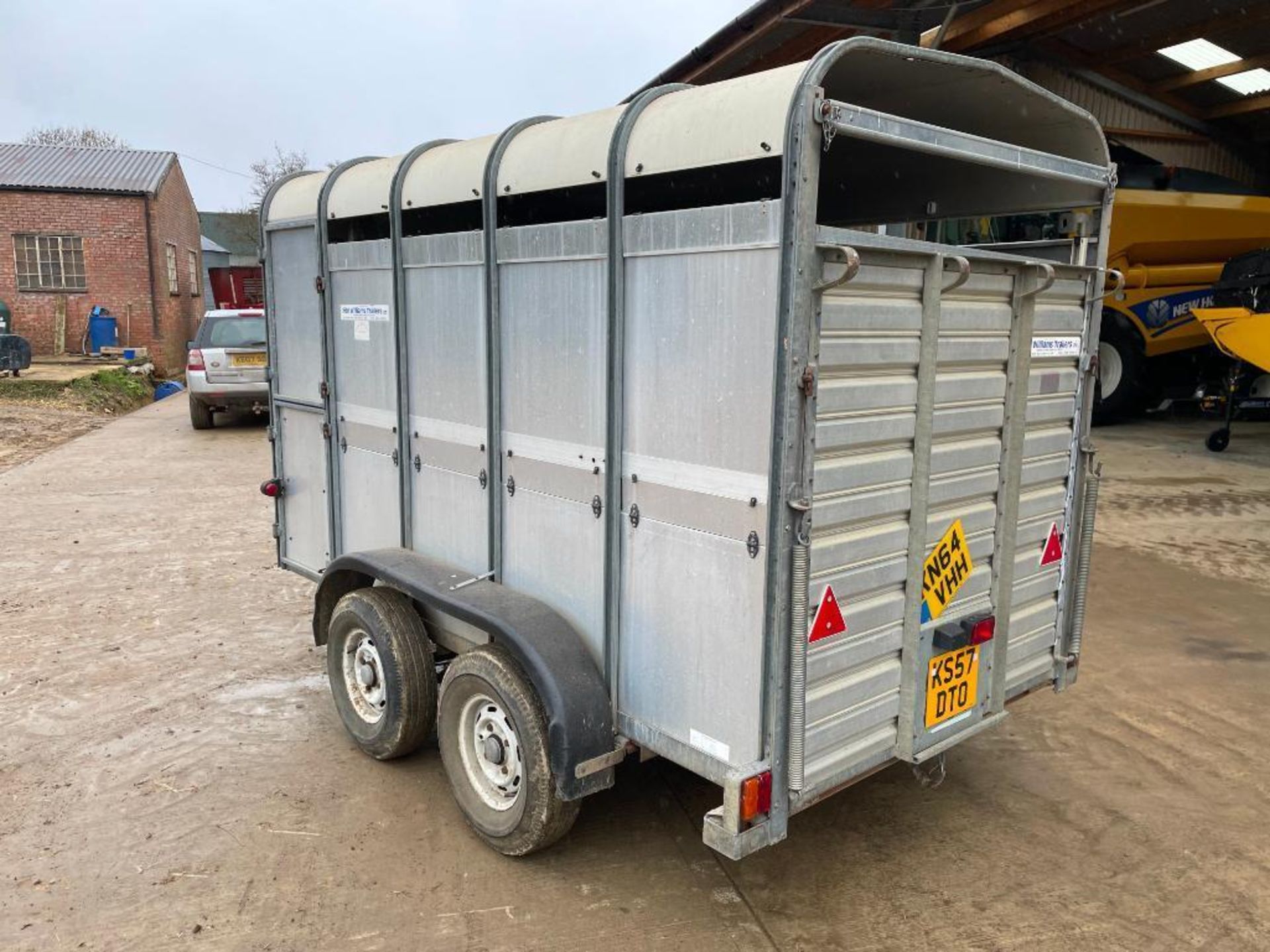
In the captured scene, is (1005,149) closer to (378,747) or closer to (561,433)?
(561,433)

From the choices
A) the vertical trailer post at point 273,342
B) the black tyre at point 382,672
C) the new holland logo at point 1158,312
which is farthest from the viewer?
the new holland logo at point 1158,312

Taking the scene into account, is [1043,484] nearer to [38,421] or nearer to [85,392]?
[38,421]

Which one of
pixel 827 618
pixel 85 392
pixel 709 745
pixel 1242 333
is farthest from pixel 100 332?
pixel 827 618

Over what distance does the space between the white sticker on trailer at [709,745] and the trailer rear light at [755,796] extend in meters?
0.16

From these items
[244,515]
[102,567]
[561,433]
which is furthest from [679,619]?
[244,515]

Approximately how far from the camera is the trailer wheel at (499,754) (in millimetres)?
3209

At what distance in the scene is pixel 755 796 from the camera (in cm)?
273

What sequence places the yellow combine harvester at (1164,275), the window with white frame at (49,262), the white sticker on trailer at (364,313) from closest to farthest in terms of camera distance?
1. the white sticker on trailer at (364,313)
2. the yellow combine harvester at (1164,275)
3. the window with white frame at (49,262)

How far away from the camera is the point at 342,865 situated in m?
3.40

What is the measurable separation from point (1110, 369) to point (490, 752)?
13.3 metres

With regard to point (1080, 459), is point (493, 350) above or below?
above

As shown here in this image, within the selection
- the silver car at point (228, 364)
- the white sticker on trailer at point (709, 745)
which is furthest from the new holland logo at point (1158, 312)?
the white sticker on trailer at point (709, 745)

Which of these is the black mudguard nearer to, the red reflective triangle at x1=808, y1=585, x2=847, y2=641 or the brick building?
the red reflective triangle at x1=808, y1=585, x2=847, y2=641

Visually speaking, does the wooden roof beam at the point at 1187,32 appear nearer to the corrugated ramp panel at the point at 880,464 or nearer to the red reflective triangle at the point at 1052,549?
the red reflective triangle at the point at 1052,549
